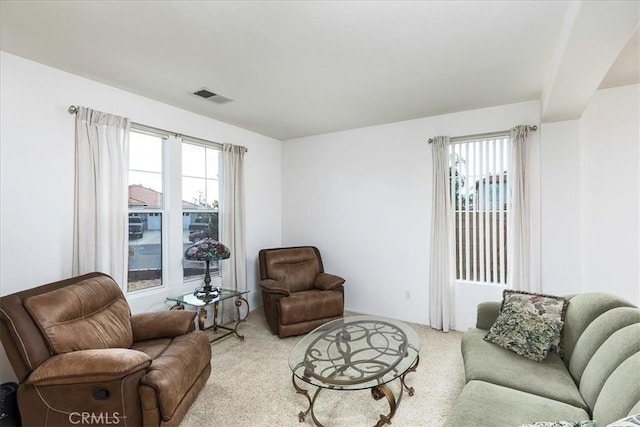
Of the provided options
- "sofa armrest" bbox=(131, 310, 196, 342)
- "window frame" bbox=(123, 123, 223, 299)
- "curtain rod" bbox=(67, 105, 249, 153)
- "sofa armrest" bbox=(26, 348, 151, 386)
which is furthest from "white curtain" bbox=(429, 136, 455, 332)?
"sofa armrest" bbox=(26, 348, 151, 386)

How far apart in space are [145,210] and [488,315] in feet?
11.2

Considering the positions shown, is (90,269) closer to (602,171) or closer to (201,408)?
(201,408)

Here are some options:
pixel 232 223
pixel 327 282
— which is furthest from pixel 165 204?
pixel 327 282

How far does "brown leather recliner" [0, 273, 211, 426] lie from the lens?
66.4 inches

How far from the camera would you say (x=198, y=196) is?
3836 millimetres

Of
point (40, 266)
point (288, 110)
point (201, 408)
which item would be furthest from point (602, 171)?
point (40, 266)

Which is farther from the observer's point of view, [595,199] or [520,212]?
[520,212]

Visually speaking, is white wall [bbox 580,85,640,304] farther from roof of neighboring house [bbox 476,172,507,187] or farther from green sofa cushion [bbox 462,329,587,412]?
green sofa cushion [bbox 462,329,587,412]

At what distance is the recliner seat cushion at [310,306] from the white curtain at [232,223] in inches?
34.5

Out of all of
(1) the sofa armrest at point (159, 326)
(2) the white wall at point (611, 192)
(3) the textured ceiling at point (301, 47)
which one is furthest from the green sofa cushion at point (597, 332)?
(1) the sofa armrest at point (159, 326)

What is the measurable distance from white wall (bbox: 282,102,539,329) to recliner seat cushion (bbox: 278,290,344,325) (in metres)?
0.81

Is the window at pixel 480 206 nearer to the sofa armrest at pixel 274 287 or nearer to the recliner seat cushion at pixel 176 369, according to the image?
the sofa armrest at pixel 274 287

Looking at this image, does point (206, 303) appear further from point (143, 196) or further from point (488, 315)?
point (488, 315)

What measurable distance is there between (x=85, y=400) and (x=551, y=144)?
14.2 feet
